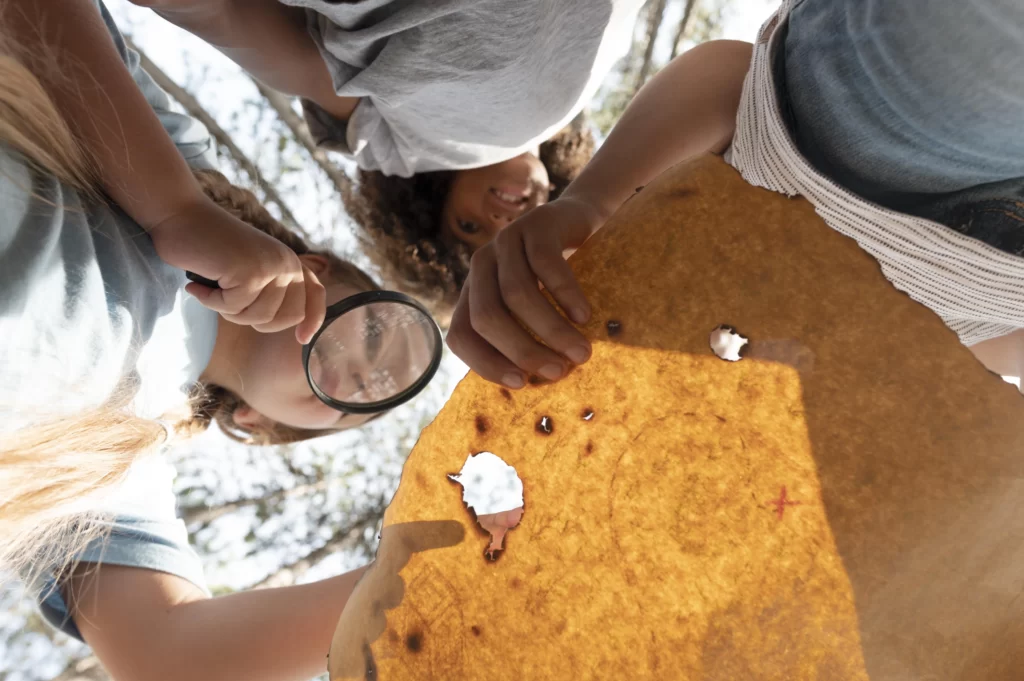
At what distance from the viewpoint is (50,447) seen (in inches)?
22.4

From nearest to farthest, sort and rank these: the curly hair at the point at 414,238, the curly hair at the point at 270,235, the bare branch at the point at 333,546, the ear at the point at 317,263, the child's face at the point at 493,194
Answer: the curly hair at the point at 270,235
the ear at the point at 317,263
the child's face at the point at 493,194
the curly hair at the point at 414,238
the bare branch at the point at 333,546

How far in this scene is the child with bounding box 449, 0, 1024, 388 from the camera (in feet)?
1.37

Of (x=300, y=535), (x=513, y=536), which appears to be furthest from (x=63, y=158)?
(x=300, y=535)

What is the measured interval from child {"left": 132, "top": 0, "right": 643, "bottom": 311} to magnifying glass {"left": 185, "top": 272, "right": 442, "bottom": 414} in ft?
1.11

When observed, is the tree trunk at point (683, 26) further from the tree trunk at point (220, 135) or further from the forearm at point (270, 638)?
the forearm at point (270, 638)

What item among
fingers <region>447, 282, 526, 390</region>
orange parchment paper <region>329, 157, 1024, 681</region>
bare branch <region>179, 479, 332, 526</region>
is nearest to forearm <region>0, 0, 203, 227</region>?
fingers <region>447, 282, 526, 390</region>

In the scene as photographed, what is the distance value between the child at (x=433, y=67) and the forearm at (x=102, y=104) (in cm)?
7

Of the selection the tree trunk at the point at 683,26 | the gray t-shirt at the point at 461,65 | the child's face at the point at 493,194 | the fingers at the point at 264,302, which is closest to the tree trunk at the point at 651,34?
the tree trunk at the point at 683,26

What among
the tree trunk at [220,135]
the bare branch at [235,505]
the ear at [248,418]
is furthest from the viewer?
the bare branch at [235,505]

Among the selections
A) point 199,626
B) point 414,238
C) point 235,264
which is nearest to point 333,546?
point 414,238

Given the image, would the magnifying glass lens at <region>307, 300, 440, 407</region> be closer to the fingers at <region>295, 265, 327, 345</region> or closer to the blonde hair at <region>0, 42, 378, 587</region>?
the fingers at <region>295, 265, 327, 345</region>

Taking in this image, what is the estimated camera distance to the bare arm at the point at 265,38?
2.48ft

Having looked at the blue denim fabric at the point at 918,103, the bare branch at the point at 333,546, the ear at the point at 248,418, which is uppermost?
the blue denim fabric at the point at 918,103

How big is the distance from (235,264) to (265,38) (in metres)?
0.44
